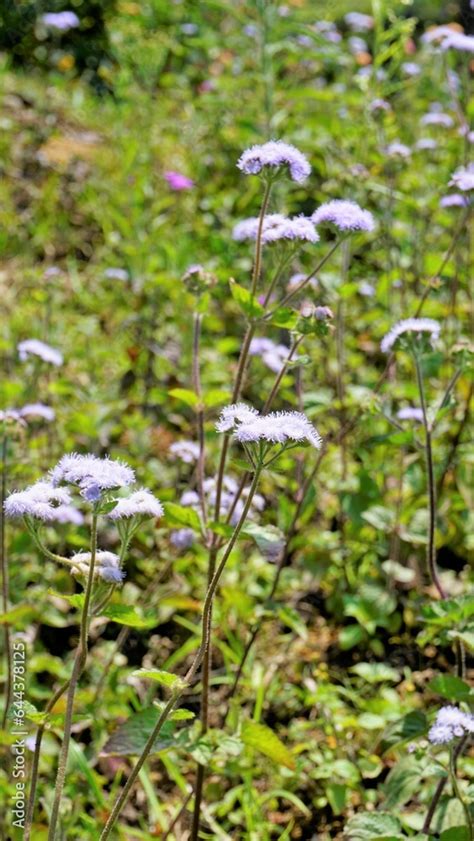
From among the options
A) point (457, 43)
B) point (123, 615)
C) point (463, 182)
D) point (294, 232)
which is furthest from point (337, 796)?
point (457, 43)

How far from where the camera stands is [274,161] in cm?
191

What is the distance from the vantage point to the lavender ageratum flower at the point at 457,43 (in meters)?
3.05

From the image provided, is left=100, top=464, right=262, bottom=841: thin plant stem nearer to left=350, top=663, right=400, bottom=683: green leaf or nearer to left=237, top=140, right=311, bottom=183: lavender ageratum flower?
left=237, top=140, right=311, bottom=183: lavender ageratum flower

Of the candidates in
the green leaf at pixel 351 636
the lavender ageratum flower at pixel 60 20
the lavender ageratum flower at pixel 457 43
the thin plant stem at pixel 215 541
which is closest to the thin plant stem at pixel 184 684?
the thin plant stem at pixel 215 541

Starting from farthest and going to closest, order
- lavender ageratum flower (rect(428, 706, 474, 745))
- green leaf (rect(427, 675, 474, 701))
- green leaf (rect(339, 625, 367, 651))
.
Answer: green leaf (rect(339, 625, 367, 651)) < green leaf (rect(427, 675, 474, 701)) < lavender ageratum flower (rect(428, 706, 474, 745))

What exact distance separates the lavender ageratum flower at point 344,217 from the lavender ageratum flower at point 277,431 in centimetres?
72

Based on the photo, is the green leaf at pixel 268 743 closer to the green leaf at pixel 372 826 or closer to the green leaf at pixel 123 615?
the green leaf at pixel 372 826

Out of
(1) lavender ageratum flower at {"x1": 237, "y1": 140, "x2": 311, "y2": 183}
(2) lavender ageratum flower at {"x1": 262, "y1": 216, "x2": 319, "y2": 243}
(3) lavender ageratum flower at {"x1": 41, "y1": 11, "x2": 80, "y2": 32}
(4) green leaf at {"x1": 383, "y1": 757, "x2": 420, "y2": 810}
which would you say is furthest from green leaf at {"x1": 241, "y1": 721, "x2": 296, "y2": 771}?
(3) lavender ageratum flower at {"x1": 41, "y1": 11, "x2": 80, "y2": 32}

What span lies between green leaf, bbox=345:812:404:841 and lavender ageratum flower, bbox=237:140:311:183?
53.2 inches

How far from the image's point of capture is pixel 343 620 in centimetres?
298

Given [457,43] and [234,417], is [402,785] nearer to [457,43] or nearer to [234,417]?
[234,417]

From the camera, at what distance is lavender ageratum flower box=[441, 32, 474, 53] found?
305cm

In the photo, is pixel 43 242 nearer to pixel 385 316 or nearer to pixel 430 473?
pixel 385 316

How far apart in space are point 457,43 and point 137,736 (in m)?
2.45
